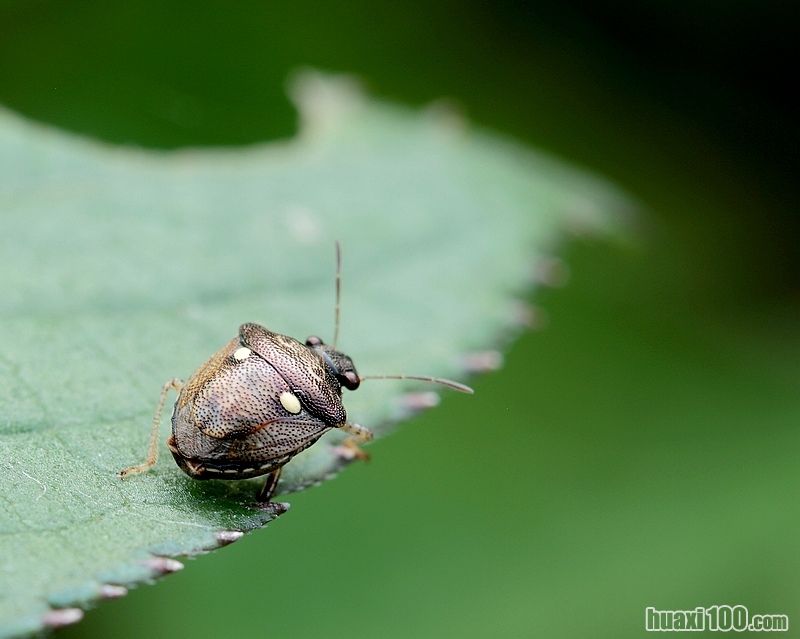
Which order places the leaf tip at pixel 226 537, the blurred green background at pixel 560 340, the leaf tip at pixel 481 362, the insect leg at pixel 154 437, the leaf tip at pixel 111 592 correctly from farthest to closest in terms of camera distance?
the blurred green background at pixel 560 340 → the leaf tip at pixel 481 362 → the insect leg at pixel 154 437 → the leaf tip at pixel 226 537 → the leaf tip at pixel 111 592

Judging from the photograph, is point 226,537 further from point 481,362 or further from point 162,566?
point 481,362

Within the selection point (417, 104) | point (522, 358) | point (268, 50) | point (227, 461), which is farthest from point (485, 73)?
point (227, 461)

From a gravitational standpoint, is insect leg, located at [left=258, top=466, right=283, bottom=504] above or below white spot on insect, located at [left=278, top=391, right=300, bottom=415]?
below

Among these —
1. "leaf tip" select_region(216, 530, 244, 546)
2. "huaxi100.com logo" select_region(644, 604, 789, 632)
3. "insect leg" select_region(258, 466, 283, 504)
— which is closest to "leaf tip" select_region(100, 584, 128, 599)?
"leaf tip" select_region(216, 530, 244, 546)

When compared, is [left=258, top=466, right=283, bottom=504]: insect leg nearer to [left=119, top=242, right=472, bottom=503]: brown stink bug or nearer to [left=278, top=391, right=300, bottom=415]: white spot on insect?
[left=119, top=242, right=472, bottom=503]: brown stink bug

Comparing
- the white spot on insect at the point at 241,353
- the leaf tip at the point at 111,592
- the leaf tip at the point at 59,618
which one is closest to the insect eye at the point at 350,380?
the white spot on insect at the point at 241,353

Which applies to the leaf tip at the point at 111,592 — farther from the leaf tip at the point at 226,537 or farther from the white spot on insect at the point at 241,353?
the white spot on insect at the point at 241,353
